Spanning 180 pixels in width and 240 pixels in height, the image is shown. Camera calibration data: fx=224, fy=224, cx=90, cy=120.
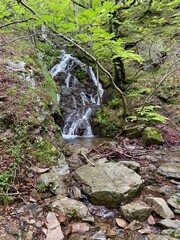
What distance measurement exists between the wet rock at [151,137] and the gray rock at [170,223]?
12.6 ft

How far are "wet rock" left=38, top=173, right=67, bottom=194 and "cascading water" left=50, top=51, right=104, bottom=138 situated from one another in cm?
428

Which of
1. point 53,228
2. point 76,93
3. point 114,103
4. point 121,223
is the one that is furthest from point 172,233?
point 76,93

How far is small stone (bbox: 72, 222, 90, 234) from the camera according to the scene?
3144 millimetres

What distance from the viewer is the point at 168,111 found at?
29.2ft

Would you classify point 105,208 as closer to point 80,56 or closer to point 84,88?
point 84,88

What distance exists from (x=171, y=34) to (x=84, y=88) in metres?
5.68

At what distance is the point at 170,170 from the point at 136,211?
6.82ft

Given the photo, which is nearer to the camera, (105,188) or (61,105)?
(105,188)

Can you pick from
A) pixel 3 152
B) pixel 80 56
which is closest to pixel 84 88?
A: pixel 80 56

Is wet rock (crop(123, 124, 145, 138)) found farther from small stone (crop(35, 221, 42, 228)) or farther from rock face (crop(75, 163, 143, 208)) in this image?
small stone (crop(35, 221, 42, 228))

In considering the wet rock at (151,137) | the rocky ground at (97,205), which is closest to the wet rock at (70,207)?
the rocky ground at (97,205)

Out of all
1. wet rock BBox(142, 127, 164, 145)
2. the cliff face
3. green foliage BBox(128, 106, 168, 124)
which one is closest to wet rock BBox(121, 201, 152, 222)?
the cliff face

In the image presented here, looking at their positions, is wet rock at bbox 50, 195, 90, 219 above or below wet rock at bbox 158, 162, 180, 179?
above

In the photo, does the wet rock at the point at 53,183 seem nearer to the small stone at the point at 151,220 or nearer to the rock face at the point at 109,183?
the rock face at the point at 109,183
